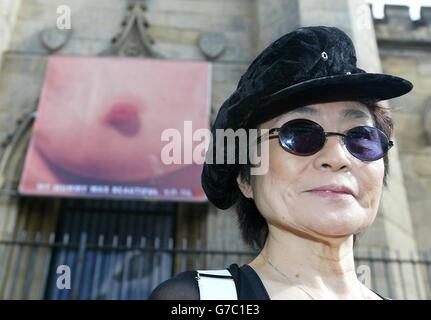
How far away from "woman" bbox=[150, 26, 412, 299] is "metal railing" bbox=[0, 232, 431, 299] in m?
3.46

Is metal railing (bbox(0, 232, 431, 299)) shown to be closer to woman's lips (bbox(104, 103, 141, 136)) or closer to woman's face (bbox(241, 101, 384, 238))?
woman's lips (bbox(104, 103, 141, 136))

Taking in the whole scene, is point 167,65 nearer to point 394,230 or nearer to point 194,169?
point 194,169

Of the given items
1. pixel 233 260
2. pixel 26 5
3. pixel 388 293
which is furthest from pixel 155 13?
pixel 388 293

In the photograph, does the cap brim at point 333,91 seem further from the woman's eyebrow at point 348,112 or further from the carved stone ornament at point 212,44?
the carved stone ornament at point 212,44

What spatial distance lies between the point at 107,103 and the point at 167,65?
1102mm

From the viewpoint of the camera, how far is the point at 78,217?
6.36 m

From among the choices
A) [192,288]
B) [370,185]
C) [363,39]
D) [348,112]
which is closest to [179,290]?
[192,288]

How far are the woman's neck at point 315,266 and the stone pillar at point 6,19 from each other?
6682 millimetres

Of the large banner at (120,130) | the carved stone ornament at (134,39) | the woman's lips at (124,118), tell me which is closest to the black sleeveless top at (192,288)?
the large banner at (120,130)

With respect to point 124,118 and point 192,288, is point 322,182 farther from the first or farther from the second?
point 124,118

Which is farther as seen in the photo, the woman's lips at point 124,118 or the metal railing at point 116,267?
the woman's lips at point 124,118

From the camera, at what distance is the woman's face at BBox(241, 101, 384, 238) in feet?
4.29

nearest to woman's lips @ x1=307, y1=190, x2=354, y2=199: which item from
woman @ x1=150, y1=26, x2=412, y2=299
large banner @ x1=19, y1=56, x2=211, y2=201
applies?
woman @ x1=150, y1=26, x2=412, y2=299

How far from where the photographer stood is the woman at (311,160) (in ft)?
4.32
